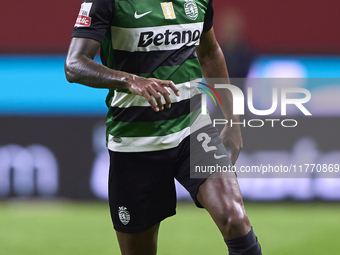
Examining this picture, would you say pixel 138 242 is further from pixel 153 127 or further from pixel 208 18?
pixel 208 18

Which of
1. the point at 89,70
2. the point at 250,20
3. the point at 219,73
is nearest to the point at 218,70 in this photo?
the point at 219,73

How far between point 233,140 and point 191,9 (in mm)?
807

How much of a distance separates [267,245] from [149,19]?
2.61m

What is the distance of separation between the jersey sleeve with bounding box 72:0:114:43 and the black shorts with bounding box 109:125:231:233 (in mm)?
707

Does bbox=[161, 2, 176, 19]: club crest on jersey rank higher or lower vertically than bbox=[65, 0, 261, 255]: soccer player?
higher

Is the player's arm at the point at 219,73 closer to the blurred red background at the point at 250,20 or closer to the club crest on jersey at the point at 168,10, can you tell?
the club crest on jersey at the point at 168,10

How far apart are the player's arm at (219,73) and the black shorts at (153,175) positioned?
0.94ft

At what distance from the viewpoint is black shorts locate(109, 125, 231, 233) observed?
10.8 ft

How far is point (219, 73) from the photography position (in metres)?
3.75

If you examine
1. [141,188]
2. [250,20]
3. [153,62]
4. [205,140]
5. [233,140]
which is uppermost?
[153,62]

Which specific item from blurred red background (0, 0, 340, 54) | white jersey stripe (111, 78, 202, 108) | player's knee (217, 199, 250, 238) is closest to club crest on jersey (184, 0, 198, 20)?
white jersey stripe (111, 78, 202, 108)

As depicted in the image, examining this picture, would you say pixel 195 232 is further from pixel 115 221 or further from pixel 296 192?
pixel 115 221

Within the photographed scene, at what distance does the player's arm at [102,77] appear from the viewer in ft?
8.66

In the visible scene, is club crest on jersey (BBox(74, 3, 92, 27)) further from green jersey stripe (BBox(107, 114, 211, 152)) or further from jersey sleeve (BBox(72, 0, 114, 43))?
green jersey stripe (BBox(107, 114, 211, 152))
